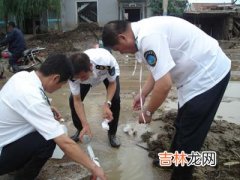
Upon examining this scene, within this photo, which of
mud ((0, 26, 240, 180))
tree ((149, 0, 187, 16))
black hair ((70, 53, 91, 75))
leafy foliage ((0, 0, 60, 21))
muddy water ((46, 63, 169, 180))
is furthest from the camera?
tree ((149, 0, 187, 16))

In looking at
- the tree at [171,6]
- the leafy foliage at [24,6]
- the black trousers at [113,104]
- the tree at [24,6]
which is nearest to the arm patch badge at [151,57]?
the black trousers at [113,104]

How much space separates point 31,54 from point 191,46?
Result: 855 centimetres

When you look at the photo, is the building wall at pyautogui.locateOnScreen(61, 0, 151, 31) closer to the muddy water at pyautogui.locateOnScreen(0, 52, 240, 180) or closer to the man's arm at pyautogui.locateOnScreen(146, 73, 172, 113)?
the muddy water at pyautogui.locateOnScreen(0, 52, 240, 180)

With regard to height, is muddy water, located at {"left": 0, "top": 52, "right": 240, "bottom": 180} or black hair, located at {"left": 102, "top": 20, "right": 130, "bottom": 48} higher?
black hair, located at {"left": 102, "top": 20, "right": 130, "bottom": 48}

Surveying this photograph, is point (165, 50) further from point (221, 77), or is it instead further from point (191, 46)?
point (221, 77)

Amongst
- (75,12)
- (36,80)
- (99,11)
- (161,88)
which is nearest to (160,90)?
(161,88)

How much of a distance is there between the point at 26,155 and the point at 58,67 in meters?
0.85

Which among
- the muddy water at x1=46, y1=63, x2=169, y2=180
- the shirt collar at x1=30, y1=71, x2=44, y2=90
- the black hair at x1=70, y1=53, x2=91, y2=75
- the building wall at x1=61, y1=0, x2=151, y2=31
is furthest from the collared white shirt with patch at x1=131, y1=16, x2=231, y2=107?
the building wall at x1=61, y1=0, x2=151, y2=31

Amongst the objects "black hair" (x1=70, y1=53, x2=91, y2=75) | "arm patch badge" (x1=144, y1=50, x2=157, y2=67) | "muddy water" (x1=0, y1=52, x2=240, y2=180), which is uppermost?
"arm patch badge" (x1=144, y1=50, x2=157, y2=67)

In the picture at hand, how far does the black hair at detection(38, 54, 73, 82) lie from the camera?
113 inches

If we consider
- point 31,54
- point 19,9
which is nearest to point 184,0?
point 19,9

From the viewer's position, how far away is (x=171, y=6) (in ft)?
73.5

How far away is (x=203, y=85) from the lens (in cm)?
314

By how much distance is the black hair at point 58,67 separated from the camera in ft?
9.41
